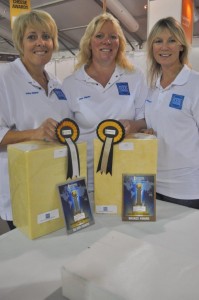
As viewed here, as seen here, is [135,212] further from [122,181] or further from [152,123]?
[152,123]

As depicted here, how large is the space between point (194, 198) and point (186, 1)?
2722 millimetres

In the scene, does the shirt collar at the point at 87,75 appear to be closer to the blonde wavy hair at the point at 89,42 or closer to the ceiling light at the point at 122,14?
the blonde wavy hair at the point at 89,42

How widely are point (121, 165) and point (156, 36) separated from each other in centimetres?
72

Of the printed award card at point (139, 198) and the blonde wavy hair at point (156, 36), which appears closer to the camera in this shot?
the printed award card at point (139, 198)

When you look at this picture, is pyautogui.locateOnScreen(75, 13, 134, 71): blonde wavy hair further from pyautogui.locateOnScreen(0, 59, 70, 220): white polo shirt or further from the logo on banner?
the logo on banner

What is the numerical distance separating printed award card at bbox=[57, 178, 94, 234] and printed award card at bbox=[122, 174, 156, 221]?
0.14 m

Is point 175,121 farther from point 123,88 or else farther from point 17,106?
point 17,106

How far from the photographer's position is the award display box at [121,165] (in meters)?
1.00

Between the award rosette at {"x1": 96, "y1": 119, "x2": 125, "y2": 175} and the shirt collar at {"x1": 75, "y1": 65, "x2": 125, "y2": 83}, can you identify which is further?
the shirt collar at {"x1": 75, "y1": 65, "x2": 125, "y2": 83}

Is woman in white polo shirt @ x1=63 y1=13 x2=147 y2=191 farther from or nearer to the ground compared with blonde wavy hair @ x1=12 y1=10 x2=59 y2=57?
nearer to the ground

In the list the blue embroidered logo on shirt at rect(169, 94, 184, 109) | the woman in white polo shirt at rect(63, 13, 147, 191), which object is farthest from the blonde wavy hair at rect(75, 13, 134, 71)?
the blue embroidered logo on shirt at rect(169, 94, 184, 109)

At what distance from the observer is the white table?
66 cm

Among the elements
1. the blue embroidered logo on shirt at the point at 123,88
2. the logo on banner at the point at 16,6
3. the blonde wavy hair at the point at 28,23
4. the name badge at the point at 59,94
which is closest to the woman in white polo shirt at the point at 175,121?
the blue embroidered logo on shirt at the point at 123,88

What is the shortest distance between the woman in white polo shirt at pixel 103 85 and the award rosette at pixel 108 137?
0.91 ft
